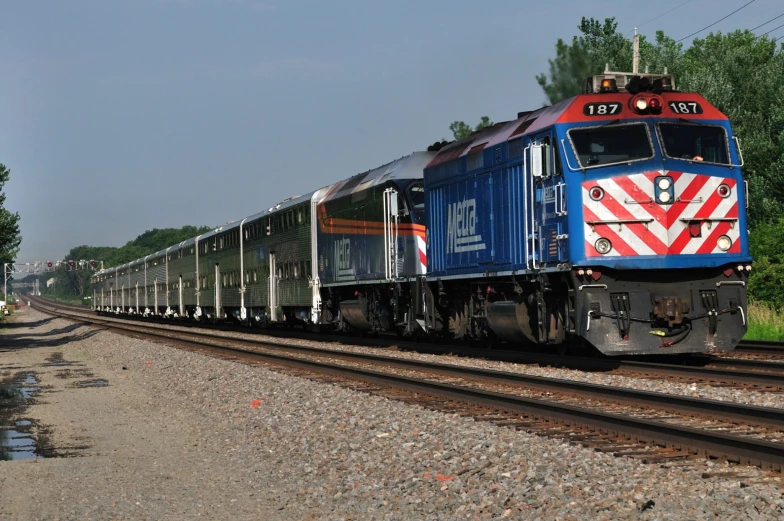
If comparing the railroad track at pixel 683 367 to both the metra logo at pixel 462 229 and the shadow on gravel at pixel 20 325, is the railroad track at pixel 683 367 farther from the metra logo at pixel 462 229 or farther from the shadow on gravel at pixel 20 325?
the shadow on gravel at pixel 20 325

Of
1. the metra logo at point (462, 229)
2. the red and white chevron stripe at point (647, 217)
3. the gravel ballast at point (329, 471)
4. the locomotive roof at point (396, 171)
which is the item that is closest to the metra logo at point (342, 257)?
the locomotive roof at point (396, 171)

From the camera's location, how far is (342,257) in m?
23.9

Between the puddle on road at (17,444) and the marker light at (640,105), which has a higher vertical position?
the marker light at (640,105)

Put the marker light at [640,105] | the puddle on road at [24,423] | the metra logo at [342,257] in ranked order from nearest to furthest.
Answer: the puddle on road at [24,423]
the marker light at [640,105]
the metra logo at [342,257]

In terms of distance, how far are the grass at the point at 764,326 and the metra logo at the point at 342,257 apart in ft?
29.7

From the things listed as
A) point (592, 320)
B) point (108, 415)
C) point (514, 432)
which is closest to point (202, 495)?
point (514, 432)

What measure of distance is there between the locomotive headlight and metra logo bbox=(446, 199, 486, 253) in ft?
11.7

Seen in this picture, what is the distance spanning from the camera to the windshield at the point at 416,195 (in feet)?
66.2

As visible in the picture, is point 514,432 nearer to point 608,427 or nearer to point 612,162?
Answer: point 608,427

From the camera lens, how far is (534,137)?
1453cm

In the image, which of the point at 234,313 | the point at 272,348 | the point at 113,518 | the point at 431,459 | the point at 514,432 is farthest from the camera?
the point at 234,313

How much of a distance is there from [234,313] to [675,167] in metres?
24.9

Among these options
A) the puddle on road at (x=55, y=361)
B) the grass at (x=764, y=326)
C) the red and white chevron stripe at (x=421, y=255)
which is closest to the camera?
the red and white chevron stripe at (x=421, y=255)

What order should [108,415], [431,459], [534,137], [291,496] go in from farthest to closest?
[534,137] < [108,415] < [431,459] < [291,496]
